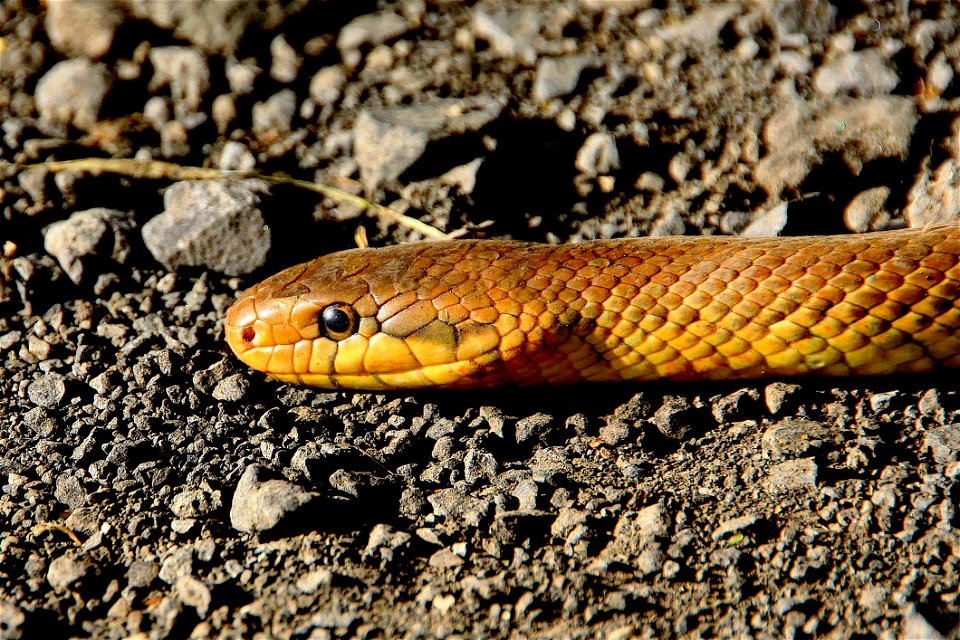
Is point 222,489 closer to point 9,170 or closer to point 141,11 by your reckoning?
point 9,170

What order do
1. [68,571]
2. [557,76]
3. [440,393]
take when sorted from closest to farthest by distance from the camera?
1. [68,571]
2. [440,393]
3. [557,76]

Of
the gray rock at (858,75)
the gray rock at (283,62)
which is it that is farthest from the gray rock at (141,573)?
the gray rock at (858,75)

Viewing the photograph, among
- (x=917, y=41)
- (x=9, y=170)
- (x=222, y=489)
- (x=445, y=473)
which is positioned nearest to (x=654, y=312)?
(x=445, y=473)

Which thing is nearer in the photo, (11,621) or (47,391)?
(11,621)

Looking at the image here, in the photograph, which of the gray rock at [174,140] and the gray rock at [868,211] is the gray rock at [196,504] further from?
the gray rock at [868,211]

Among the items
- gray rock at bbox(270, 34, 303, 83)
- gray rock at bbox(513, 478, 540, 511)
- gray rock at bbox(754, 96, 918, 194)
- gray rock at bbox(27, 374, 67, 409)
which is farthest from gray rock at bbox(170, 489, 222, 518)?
gray rock at bbox(754, 96, 918, 194)

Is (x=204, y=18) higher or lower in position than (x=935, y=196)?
higher

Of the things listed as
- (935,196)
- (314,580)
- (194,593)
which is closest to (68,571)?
(194,593)

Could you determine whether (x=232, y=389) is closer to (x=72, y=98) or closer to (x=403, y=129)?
(x=403, y=129)
